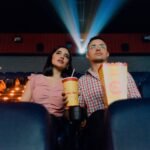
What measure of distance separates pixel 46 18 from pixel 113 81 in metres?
2.72

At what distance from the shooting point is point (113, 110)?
0.55 meters

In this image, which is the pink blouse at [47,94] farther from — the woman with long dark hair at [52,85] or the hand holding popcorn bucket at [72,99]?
the hand holding popcorn bucket at [72,99]

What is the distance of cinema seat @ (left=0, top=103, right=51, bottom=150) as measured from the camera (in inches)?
20.9

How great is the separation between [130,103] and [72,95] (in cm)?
17

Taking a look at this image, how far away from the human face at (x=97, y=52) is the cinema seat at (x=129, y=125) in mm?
475

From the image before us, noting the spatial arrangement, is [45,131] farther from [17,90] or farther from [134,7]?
[134,7]

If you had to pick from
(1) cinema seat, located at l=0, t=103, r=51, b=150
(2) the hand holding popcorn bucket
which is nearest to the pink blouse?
(2) the hand holding popcorn bucket

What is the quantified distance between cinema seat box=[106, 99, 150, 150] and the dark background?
2.44 meters

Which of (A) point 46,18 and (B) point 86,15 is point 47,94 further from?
(A) point 46,18

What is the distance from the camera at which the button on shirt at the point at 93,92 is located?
0.94m

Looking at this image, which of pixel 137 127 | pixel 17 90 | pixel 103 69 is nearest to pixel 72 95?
pixel 103 69

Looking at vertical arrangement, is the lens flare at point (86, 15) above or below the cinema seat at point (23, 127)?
above

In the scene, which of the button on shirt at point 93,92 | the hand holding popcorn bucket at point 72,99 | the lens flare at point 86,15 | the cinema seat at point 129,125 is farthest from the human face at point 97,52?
the lens flare at point 86,15

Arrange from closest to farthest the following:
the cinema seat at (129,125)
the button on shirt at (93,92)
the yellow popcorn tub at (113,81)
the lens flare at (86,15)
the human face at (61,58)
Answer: the cinema seat at (129,125) → the yellow popcorn tub at (113,81) → the button on shirt at (93,92) → the human face at (61,58) → the lens flare at (86,15)
